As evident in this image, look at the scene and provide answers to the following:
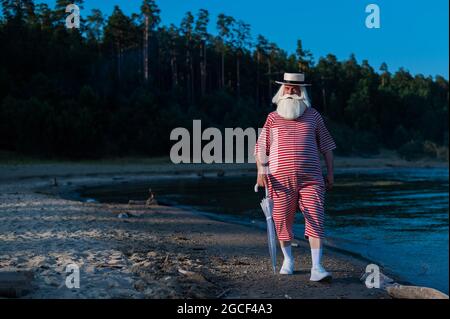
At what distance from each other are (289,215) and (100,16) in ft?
167

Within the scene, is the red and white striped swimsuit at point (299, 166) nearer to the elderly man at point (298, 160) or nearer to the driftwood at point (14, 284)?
the elderly man at point (298, 160)

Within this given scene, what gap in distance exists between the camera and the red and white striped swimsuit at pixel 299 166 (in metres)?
4.74

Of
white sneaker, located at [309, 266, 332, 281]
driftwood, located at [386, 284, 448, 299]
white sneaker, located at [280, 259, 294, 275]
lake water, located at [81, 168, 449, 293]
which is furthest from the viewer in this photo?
lake water, located at [81, 168, 449, 293]

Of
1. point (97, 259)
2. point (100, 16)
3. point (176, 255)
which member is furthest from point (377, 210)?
point (100, 16)

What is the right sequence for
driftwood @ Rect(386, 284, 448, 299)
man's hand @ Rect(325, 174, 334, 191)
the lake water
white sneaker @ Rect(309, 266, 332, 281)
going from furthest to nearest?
1. the lake water
2. man's hand @ Rect(325, 174, 334, 191)
3. white sneaker @ Rect(309, 266, 332, 281)
4. driftwood @ Rect(386, 284, 448, 299)

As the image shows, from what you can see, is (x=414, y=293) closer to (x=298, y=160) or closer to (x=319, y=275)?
(x=319, y=275)

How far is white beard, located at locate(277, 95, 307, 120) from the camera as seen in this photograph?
472 centimetres

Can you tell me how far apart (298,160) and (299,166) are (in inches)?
2.3

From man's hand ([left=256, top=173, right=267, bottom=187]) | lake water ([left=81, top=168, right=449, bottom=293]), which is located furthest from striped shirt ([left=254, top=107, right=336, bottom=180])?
lake water ([left=81, top=168, right=449, bottom=293])

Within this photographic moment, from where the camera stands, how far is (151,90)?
45.1 metres

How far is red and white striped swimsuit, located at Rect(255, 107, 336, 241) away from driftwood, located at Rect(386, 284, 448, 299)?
85 cm

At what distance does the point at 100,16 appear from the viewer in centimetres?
5162

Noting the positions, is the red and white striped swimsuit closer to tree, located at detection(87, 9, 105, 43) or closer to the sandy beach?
the sandy beach

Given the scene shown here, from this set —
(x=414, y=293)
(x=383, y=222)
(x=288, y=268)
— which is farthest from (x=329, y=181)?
(x=383, y=222)
